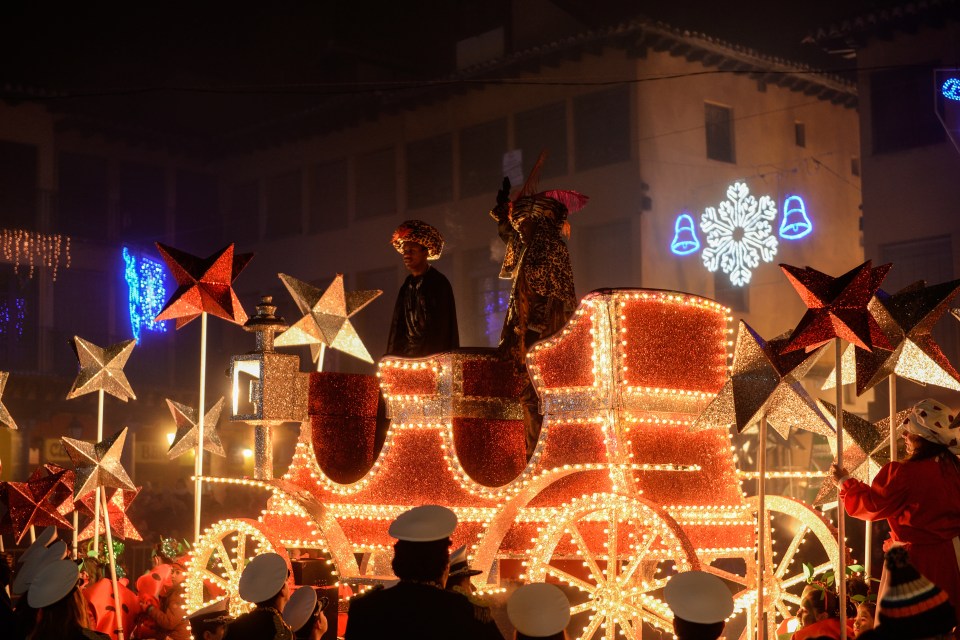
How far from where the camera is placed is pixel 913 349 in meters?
7.02

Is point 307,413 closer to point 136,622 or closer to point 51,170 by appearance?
point 136,622

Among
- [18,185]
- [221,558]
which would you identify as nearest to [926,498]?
[221,558]

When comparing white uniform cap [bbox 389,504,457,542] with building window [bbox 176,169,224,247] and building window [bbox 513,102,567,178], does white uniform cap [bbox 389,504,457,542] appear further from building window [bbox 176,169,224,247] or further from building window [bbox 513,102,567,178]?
building window [bbox 176,169,224,247]

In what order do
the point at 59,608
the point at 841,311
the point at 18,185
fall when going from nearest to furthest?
the point at 59,608 → the point at 841,311 → the point at 18,185

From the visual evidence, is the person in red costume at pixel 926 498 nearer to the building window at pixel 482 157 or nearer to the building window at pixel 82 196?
the building window at pixel 482 157

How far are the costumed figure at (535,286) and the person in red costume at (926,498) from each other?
8.88ft

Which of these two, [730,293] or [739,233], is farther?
[730,293]

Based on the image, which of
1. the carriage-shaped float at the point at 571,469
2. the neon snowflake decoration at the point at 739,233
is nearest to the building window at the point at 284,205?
the neon snowflake decoration at the point at 739,233

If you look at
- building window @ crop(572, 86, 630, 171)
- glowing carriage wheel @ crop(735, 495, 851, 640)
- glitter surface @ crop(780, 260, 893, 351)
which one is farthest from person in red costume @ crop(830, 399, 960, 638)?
building window @ crop(572, 86, 630, 171)

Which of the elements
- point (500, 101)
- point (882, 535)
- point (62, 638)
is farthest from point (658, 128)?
point (62, 638)

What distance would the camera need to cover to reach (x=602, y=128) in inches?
872

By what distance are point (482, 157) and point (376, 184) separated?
2.91 m

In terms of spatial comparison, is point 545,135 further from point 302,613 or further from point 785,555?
point 302,613

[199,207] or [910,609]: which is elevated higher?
[199,207]
